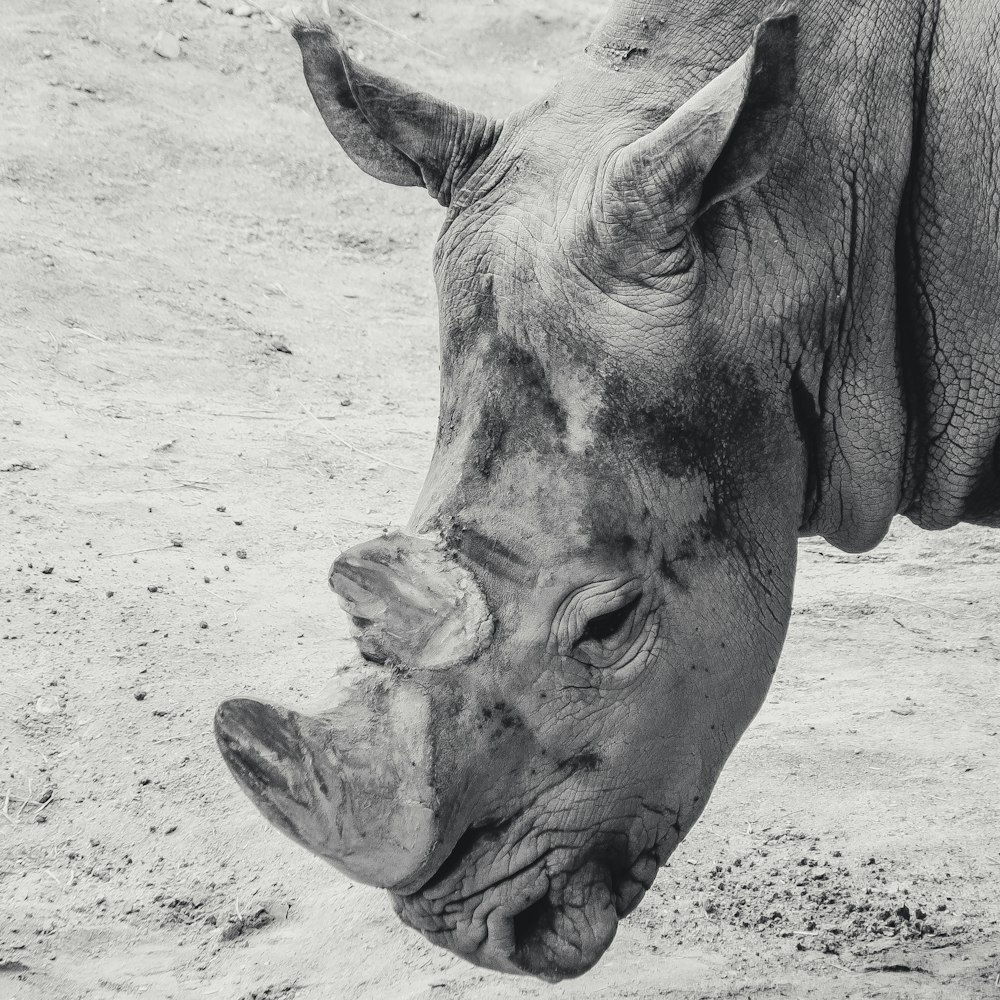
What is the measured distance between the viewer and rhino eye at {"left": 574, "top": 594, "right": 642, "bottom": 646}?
10.5 ft

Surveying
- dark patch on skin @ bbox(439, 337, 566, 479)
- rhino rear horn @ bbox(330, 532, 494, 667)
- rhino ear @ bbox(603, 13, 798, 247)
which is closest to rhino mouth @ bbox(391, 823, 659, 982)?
rhino rear horn @ bbox(330, 532, 494, 667)

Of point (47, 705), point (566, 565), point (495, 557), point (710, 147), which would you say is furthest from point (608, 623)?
point (47, 705)

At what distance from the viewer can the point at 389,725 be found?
3043mm

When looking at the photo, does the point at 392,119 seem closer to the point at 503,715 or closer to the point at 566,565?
the point at 566,565

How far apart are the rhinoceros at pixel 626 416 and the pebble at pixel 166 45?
855 centimetres

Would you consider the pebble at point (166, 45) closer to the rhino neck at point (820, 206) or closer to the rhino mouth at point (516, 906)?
the rhino neck at point (820, 206)

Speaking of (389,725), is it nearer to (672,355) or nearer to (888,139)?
(672,355)

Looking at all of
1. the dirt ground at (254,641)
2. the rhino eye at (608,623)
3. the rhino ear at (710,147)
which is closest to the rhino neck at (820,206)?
the rhino ear at (710,147)

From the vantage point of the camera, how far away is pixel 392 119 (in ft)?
11.6

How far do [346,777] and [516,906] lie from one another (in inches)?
19.8

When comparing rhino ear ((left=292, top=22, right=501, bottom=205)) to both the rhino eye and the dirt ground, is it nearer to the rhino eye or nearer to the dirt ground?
the rhino eye

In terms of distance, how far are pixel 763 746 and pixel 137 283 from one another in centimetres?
510

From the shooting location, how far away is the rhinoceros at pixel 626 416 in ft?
10.0

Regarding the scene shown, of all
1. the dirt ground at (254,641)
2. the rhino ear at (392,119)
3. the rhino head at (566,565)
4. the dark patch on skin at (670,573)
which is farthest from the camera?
the dirt ground at (254,641)
